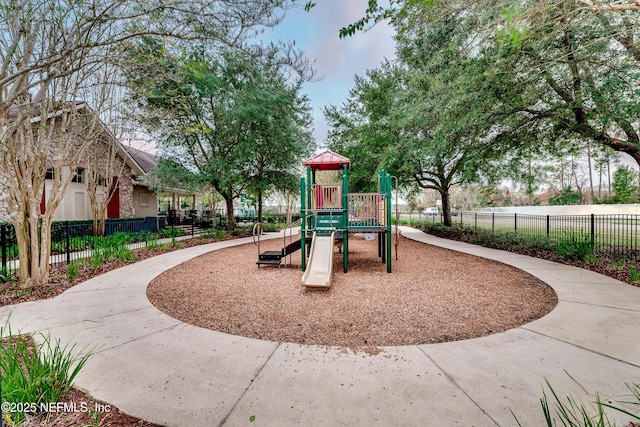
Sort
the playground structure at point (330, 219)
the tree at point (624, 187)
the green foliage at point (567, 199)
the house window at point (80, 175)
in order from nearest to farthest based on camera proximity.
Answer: the playground structure at point (330, 219) < the house window at point (80, 175) < the tree at point (624, 187) < the green foliage at point (567, 199)

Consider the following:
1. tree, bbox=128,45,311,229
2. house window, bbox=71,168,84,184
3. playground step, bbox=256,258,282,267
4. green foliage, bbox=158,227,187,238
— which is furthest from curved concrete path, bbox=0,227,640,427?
house window, bbox=71,168,84,184

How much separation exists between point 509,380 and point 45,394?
158 inches

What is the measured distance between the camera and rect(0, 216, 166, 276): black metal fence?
730 cm

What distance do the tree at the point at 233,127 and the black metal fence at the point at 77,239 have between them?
3.21 metres

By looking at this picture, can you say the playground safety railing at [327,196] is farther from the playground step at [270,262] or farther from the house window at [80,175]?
the house window at [80,175]

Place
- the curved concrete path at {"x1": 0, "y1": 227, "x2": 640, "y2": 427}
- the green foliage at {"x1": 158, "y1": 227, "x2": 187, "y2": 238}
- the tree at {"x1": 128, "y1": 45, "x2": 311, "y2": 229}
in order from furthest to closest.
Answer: the green foliage at {"x1": 158, "y1": 227, "x2": 187, "y2": 238} < the tree at {"x1": 128, "y1": 45, "x2": 311, "y2": 229} < the curved concrete path at {"x1": 0, "y1": 227, "x2": 640, "y2": 427}

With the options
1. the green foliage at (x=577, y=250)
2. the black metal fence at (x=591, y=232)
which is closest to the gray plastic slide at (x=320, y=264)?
the green foliage at (x=577, y=250)

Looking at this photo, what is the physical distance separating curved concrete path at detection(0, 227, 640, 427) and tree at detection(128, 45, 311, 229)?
923 centimetres

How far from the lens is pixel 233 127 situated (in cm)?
1284

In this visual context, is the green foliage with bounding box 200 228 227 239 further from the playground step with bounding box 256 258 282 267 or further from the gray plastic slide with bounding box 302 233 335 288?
the gray plastic slide with bounding box 302 233 335 288

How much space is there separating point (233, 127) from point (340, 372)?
12.3 meters

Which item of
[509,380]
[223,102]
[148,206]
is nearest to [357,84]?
[223,102]

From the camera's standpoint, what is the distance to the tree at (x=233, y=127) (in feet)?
37.5

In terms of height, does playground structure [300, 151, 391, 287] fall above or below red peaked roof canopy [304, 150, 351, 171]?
below
